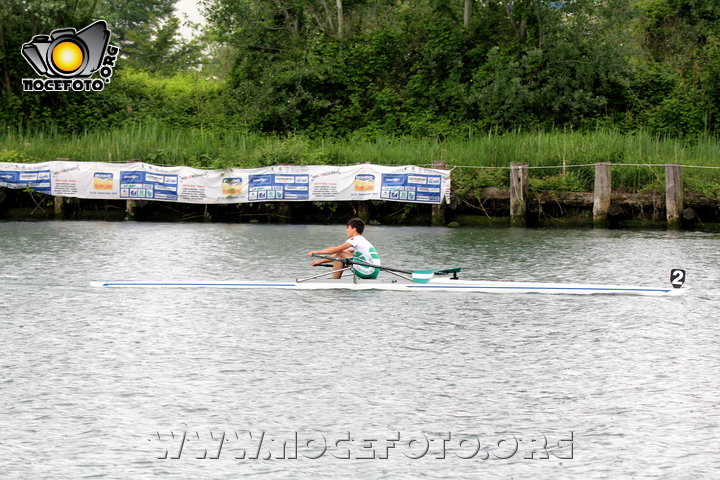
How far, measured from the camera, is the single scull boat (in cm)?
1730

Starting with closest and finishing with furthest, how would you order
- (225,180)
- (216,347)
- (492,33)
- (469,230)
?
1. (216,347)
2. (469,230)
3. (225,180)
4. (492,33)

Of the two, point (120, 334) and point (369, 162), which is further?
point (369, 162)

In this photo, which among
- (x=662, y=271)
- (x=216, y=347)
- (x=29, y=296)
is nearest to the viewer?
(x=216, y=347)

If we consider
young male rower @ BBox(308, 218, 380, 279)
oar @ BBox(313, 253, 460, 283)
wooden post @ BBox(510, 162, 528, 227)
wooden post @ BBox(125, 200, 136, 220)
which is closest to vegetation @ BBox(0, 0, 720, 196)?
wooden post @ BBox(125, 200, 136, 220)

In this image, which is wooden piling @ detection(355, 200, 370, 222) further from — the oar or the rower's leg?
the oar

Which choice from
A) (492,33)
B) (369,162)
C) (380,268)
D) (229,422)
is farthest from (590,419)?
(492,33)

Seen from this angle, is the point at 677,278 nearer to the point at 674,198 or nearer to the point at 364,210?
the point at 674,198

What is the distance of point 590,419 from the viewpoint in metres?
9.80

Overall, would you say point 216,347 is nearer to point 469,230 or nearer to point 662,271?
point 662,271

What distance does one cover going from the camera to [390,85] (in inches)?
1732

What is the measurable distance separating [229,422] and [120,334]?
14.8 ft

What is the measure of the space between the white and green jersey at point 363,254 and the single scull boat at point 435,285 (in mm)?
142

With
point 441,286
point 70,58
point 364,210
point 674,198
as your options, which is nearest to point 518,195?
point 674,198

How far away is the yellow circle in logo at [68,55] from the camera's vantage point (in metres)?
39.9
